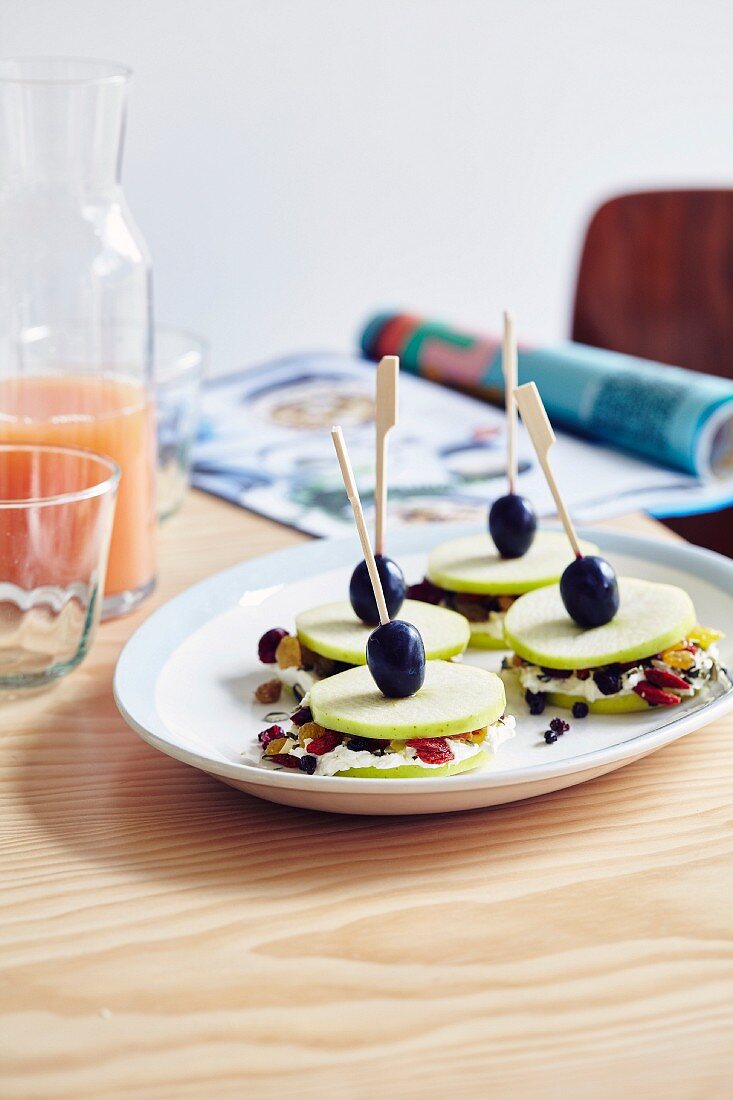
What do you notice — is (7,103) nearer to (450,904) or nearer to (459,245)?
(450,904)

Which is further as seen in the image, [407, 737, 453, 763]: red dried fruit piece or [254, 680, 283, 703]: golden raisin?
[254, 680, 283, 703]: golden raisin

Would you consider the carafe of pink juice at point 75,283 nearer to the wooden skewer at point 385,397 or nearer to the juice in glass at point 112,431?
the juice in glass at point 112,431

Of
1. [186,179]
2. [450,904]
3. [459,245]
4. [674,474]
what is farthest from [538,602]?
[459,245]

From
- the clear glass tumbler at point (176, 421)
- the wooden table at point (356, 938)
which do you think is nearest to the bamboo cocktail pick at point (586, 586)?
the wooden table at point (356, 938)

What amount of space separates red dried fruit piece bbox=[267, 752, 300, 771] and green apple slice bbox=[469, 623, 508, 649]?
0.80ft

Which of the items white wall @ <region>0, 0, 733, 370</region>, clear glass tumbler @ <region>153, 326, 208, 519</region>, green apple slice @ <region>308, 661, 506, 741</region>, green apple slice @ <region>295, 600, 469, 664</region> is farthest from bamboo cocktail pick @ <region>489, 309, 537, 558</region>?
white wall @ <region>0, 0, 733, 370</region>

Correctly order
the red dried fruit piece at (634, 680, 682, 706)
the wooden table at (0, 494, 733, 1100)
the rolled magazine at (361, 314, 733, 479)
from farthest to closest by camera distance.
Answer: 1. the rolled magazine at (361, 314, 733, 479)
2. the red dried fruit piece at (634, 680, 682, 706)
3. the wooden table at (0, 494, 733, 1100)

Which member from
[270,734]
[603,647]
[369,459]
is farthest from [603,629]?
[369,459]

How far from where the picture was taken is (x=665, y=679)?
2.78ft

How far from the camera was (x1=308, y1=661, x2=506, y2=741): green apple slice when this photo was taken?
74 cm

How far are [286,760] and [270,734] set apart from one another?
3 centimetres

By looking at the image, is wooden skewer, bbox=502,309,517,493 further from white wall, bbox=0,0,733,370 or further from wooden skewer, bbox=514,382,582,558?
white wall, bbox=0,0,733,370

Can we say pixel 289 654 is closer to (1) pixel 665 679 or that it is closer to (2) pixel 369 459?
(1) pixel 665 679

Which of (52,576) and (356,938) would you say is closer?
(356,938)
